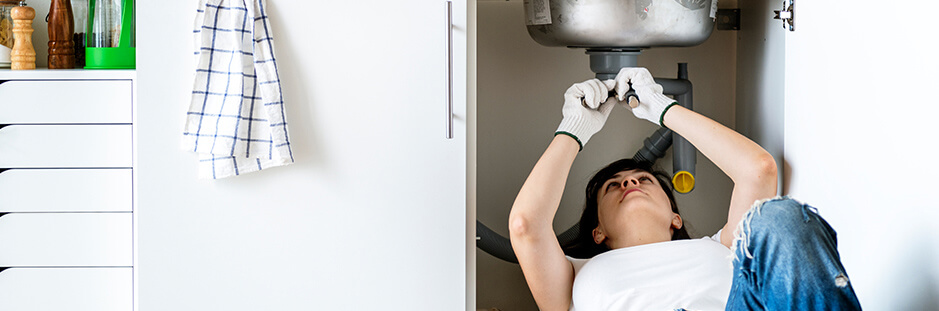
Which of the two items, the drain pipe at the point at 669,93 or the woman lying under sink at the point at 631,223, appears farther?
the drain pipe at the point at 669,93

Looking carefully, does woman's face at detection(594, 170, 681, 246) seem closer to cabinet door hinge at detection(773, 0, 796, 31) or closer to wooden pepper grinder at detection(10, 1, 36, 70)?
cabinet door hinge at detection(773, 0, 796, 31)

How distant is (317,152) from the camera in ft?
4.80

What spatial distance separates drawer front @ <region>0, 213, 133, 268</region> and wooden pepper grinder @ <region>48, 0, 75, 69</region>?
0.33 m

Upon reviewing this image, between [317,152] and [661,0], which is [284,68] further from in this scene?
[661,0]

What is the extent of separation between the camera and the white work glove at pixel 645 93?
154cm

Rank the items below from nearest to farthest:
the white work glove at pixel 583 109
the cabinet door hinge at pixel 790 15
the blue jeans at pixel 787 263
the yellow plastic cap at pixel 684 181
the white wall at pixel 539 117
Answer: the blue jeans at pixel 787 263 < the cabinet door hinge at pixel 790 15 < the white work glove at pixel 583 109 < the yellow plastic cap at pixel 684 181 < the white wall at pixel 539 117

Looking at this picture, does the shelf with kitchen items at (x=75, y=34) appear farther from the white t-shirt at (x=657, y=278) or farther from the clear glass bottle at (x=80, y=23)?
the white t-shirt at (x=657, y=278)

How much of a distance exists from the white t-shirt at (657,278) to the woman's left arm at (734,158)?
0.10 meters

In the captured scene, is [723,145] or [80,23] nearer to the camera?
[723,145]

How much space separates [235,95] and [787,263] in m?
0.98

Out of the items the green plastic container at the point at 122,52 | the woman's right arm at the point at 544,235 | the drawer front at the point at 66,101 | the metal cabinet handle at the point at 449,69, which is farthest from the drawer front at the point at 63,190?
the woman's right arm at the point at 544,235

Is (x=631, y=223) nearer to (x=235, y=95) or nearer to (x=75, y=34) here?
(x=235, y=95)

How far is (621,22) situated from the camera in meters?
1.59

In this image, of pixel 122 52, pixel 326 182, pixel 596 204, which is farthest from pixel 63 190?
pixel 596 204
